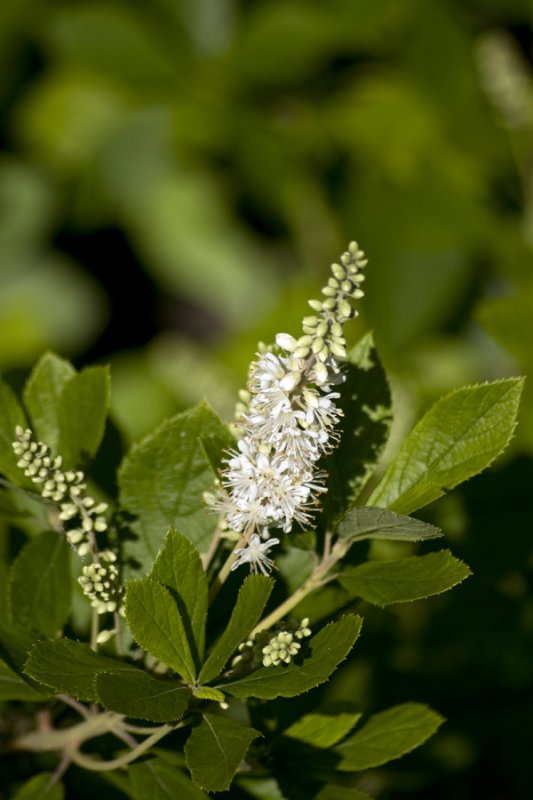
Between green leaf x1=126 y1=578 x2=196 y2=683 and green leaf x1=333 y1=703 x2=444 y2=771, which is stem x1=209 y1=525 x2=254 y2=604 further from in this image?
green leaf x1=333 y1=703 x2=444 y2=771

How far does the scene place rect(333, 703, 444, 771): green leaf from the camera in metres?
1.18

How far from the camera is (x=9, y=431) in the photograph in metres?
1.20

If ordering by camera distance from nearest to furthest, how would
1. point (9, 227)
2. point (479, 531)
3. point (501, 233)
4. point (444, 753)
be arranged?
1. point (479, 531)
2. point (444, 753)
3. point (501, 233)
4. point (9, 227)

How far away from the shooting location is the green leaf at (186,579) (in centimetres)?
102

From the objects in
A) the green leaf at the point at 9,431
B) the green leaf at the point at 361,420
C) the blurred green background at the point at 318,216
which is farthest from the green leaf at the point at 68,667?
the blurred green background at the point at 318,216

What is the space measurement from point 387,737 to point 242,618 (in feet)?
1.18

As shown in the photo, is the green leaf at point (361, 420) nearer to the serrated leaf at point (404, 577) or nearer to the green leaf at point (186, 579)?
the serrated leaf at point (404, 577)

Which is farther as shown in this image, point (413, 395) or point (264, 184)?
point (264, 184)

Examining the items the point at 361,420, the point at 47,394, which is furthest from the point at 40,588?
the point at 361,420

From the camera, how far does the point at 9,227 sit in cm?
406

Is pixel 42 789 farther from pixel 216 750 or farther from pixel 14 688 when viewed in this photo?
pixel 216 750

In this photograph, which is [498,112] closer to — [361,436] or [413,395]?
[413,395]

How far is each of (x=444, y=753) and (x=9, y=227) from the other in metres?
3.03

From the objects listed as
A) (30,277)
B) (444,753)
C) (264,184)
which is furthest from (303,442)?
(30,277)
